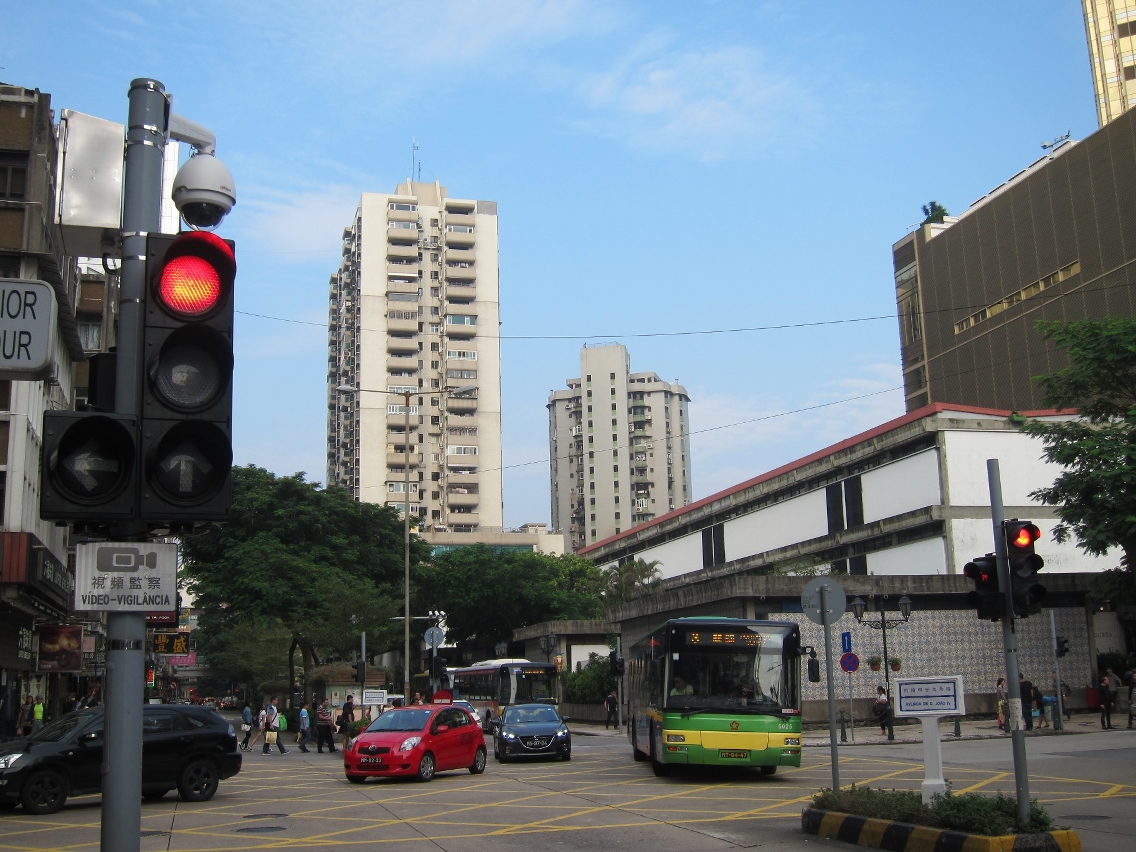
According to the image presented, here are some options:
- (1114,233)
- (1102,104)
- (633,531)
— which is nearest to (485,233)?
(633,531)

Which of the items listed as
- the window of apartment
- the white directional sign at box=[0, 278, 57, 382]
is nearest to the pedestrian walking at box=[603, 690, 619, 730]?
the window of apartment

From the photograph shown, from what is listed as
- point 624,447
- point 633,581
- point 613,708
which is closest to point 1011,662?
point 613,708

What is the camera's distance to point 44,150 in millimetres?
30453

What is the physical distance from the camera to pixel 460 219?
121m

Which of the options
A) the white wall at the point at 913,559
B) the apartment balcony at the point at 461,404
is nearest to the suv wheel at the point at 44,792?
the white wall at the point at 913,559

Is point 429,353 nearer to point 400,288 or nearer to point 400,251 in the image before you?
point 400,288

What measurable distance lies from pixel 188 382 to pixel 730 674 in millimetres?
16744

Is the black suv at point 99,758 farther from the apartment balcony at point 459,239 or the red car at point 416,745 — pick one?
the apartment balcony at point 459,239

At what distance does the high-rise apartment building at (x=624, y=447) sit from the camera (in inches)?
6235

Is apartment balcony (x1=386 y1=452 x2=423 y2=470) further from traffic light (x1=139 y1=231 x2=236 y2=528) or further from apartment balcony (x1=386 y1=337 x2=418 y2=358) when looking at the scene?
traffic light (x1=139 y1=231 x2=236 y2=528)

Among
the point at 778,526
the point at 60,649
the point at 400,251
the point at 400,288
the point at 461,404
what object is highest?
the point at 400,251

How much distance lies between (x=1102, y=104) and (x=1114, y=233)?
26678mm

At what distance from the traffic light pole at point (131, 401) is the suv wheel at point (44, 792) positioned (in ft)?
46.3

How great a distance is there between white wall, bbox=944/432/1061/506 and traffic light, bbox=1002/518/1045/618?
139 feet
